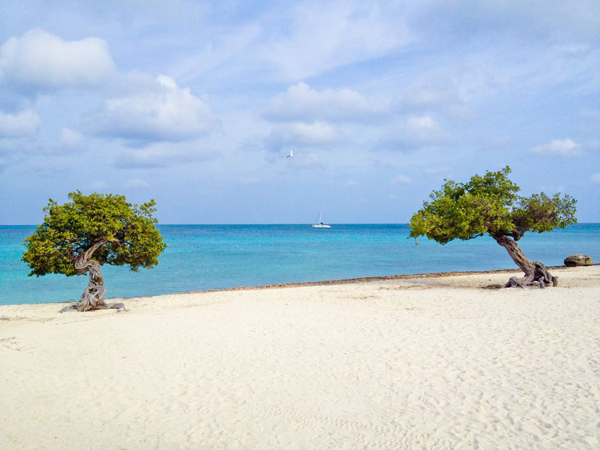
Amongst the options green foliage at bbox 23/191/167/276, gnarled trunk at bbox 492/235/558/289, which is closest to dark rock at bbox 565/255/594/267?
gnarled trunk at bbox 492/235/558/289

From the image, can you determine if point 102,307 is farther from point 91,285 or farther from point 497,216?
point 497,216

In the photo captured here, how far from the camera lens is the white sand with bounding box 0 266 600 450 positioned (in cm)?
638

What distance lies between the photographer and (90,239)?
57.5 ft

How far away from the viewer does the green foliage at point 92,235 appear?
650 inches

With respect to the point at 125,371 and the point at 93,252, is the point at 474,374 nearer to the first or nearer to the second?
the point at 125,371

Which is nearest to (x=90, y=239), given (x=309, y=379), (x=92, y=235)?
(x=92, y=235)

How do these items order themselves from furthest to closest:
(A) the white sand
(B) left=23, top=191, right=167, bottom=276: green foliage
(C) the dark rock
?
(C) the dark rock
(B) left=23, top=191, right=167, bottom=276: green foliage
(A) the white sand

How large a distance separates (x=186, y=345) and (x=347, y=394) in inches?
204

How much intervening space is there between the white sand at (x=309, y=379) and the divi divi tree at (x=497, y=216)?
4.51 m

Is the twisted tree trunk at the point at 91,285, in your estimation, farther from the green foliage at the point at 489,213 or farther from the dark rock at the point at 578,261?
the dark rock at the point at 578,261

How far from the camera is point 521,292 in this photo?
1834cm

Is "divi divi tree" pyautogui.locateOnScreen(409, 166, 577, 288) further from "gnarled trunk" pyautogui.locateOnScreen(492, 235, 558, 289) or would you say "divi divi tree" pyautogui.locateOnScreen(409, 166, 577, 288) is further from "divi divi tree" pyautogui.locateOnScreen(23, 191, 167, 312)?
"divi divi tree" pyautogui.locateOnScreen(23, 191, 167, 312)

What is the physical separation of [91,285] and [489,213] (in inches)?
670

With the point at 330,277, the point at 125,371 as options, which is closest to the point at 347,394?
the point at 125,371
